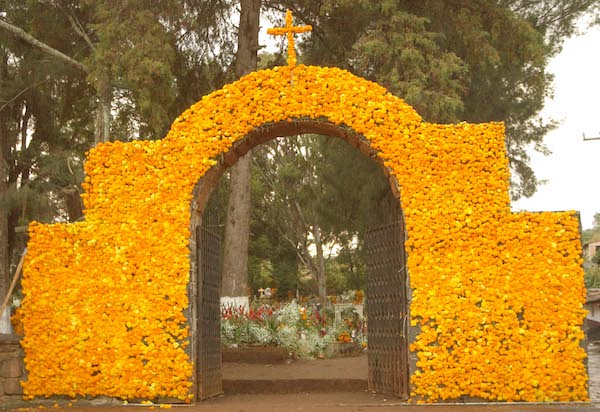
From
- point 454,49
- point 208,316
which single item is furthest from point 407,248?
point 454,49

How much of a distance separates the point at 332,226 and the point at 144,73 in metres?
13.7

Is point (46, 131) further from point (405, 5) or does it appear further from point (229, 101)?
point (229, 101)

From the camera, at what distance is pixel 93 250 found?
875cm

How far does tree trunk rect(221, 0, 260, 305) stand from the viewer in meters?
15.8

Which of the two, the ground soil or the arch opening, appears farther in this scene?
the arch opening

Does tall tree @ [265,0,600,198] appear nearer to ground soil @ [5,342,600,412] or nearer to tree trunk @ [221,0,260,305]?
tree trunk @ [221,0,260,305]

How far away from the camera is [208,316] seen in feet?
30.0

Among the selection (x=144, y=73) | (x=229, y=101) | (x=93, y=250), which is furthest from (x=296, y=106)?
(x=144, y=73)

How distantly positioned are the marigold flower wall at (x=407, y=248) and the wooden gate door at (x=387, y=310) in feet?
0.89

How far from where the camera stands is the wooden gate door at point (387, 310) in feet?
27.8

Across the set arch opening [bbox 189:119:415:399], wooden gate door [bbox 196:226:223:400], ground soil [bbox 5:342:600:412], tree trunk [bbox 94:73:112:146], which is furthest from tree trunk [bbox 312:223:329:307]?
Answer: arch opening [bbox 189:119:415:399]

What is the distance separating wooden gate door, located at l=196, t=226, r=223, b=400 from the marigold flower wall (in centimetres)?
28

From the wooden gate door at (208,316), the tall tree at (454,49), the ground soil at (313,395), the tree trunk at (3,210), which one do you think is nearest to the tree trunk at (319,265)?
the tall tree at (454,49)

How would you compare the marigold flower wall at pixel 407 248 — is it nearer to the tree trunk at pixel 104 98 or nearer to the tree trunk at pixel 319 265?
the tree trunk at pixel 104 98
